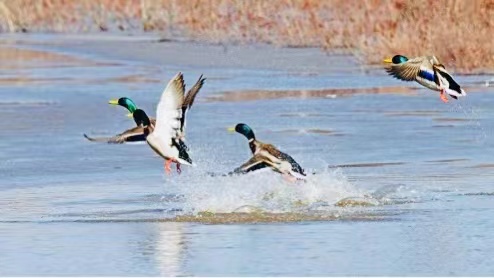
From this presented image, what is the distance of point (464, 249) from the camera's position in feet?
28.9

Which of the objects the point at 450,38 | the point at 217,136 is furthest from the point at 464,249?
the point at 450,38

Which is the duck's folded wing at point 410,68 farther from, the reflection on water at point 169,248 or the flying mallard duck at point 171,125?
the reflection on water at point 169,248

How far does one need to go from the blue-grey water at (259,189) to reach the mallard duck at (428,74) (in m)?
0.65

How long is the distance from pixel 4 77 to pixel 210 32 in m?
5.96

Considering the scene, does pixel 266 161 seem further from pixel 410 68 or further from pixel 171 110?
pixel 410 68

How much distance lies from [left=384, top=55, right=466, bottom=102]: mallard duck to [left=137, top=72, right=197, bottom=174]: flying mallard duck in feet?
6.56

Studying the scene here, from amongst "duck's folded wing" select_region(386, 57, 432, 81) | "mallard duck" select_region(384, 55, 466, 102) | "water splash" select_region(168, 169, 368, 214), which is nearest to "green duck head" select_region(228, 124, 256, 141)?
"water splash" select_region(168, 169, 368, 214)

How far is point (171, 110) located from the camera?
10.2m

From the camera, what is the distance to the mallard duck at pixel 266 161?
10.4 meters

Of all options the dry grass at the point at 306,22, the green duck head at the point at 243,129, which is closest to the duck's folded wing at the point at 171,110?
the green duck head at the point at 243,129

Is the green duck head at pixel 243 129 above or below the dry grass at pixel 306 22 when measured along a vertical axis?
below

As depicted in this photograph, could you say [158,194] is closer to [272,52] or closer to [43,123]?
[43,123]

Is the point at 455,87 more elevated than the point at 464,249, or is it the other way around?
the point at 455,87

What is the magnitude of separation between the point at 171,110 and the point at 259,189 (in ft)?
4.57
